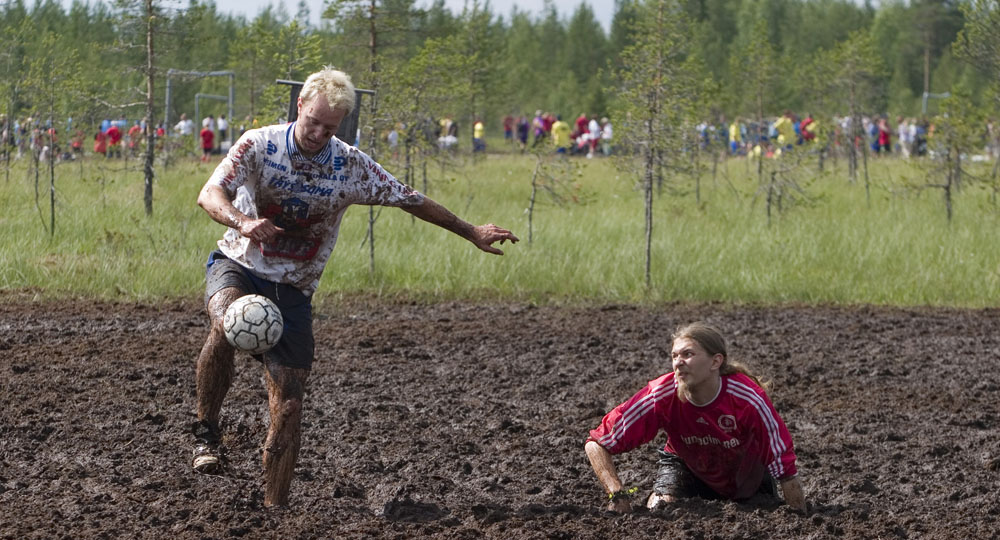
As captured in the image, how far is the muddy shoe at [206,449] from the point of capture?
6.63 metres

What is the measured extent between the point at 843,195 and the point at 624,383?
57.3ft

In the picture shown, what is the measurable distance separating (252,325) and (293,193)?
723mm

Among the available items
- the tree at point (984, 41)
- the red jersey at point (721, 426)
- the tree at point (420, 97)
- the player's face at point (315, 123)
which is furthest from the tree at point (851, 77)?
the player's face at point (315, 123)

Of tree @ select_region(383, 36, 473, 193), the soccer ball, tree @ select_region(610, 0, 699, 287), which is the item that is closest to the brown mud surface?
the soccer ball

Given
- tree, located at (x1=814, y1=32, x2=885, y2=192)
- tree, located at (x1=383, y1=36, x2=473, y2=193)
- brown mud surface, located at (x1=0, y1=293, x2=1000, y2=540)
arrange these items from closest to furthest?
brown mud surface, located at (x1=0, y1=293, x2=1000, y2=540)
tree, located at (x1=383, y1=36, x2=473, y2=193)
tree, located at (x1=814, y1=32, x2=885, y2=192)

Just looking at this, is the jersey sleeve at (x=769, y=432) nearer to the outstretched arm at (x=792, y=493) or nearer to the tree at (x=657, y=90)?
the outstretched arm at (x=792, y=493)

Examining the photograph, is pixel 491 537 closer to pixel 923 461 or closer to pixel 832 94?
pixel 923 461

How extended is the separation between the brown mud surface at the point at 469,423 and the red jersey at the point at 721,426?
9.0 inches

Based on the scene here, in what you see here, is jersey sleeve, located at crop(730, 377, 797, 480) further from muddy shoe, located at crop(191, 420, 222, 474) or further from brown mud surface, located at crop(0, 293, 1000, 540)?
muddy shoe, located at crop(191, 420, 222, 474)

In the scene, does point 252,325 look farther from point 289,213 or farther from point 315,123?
point 315,123

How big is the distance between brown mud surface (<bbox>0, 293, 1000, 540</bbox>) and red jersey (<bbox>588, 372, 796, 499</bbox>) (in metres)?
0.23

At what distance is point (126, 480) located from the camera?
6.53 metres

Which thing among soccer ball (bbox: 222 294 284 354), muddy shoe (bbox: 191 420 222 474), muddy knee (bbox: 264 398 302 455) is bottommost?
muddy shoe (bbox: 191 420 222 474)

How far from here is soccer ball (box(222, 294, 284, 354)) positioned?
563cm
